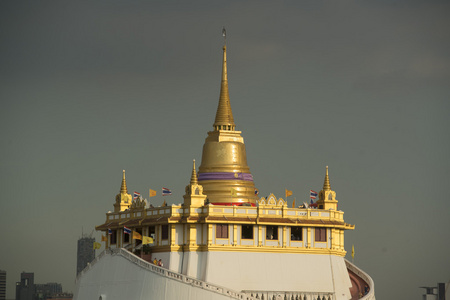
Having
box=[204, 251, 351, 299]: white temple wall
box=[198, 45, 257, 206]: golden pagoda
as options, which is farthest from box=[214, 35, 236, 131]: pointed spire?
box=[204, 251, 351, 299]: white temple wall

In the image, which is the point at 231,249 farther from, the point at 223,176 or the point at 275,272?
the point at 223,176

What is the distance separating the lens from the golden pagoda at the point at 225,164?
123875 millimetres

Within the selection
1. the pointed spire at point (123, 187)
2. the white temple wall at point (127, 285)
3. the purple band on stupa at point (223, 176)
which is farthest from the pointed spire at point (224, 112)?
the white temple wall at point (127, 285)

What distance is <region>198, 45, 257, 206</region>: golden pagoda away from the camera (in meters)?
124

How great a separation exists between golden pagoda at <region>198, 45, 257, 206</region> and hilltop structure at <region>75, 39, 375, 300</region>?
110 millimetres

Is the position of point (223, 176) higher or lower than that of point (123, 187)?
lower

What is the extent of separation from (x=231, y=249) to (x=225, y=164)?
36.0 ft

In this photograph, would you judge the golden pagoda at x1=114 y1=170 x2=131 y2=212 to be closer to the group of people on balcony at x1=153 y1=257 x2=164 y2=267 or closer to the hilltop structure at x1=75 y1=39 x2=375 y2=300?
the hilltop structure at x1=75 y1=39 x2=375 y2=300

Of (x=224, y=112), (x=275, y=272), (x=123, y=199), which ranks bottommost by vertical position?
(x=275, y=272)

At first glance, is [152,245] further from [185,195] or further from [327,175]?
[327,175]

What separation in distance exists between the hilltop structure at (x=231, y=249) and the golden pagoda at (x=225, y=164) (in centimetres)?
11

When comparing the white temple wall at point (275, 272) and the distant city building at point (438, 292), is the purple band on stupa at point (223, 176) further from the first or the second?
the distant city building at point (438, 292)

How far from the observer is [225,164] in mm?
125562

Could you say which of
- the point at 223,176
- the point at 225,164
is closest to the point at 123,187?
the point at 225,164
